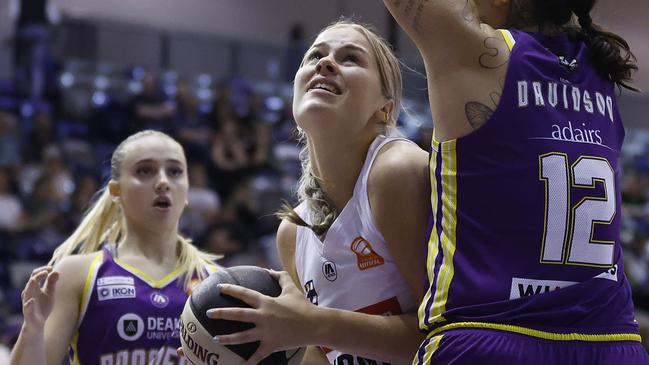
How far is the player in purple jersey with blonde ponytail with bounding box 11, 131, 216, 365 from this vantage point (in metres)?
3.67

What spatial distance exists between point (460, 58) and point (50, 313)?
84.6 inches

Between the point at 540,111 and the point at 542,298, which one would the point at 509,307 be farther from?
the point at 540,111

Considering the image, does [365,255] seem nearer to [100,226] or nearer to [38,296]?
[38,296]

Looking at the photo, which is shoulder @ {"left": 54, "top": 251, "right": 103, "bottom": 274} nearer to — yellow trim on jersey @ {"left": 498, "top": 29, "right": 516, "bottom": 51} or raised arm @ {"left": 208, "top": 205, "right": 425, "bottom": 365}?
raised arm @ {"left": 208, "top": 205, "right": 425, "bottom": 365}

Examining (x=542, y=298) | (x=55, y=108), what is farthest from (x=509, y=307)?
(x=55, y=108)

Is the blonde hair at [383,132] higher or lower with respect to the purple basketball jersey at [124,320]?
higher

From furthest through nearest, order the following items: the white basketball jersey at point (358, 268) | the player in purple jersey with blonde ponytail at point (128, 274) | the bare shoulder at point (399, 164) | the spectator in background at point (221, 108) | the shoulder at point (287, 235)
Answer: the spectator in background at point (221, 108) → the player in purple jersey with blonde ponytail at point (128, 274) → the shoulder at point (287, 235) → the white basketball jersey at point (358, 268) → the bare shoulder at point (399, 164)

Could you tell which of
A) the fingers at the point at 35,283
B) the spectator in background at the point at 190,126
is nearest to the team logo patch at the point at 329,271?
the fingers at the point at 35,283

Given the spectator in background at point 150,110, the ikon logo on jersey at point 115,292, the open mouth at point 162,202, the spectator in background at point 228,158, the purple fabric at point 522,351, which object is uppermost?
the spectator in background at point 150,110

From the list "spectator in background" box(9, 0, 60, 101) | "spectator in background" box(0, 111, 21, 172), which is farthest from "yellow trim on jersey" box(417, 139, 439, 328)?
"spectator in background" box(9, 0, 60, 101)

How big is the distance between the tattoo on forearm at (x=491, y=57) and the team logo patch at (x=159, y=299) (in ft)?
7.10

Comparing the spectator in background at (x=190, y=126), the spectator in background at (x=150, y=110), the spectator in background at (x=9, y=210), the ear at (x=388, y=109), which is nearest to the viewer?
the ear at (x=388, y=109)

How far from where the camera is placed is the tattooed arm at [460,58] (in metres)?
2.15

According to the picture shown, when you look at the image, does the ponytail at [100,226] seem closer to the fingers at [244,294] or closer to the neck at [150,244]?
the neck at [150,244]
